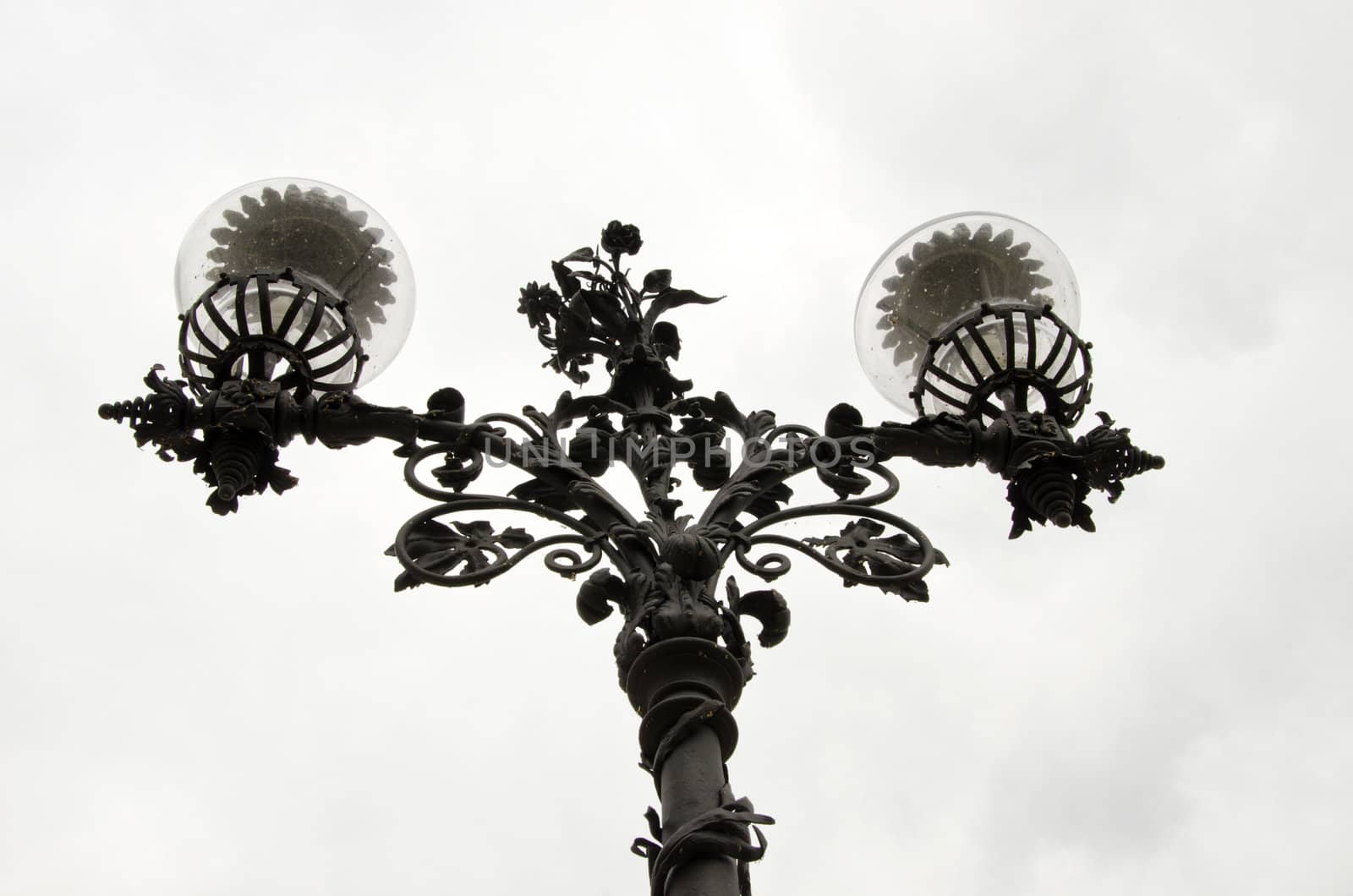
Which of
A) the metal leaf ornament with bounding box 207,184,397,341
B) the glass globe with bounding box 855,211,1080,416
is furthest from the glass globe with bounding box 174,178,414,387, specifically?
the glass globe with bounding box 855,211,1080,416

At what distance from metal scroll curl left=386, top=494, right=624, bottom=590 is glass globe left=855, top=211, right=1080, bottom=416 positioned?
1.77m

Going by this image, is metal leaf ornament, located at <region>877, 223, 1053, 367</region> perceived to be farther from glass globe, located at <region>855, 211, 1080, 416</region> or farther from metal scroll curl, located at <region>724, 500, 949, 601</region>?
metal scroll curl, located at <region>724, 500, 949, 601</region>

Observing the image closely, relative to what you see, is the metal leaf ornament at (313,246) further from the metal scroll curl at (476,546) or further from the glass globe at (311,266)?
the metal scroll curl at (476,546)

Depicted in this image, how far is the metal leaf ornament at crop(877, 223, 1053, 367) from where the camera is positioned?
542cm

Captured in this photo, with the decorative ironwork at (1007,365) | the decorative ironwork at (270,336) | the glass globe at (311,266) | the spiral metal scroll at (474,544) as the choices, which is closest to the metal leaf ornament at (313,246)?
the glass globe at (311,266)

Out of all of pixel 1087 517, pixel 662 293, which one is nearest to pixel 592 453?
pixel 662 293

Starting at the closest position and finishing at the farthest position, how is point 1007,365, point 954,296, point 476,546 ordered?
point 476,546 < point 1007,365 < point 954,296

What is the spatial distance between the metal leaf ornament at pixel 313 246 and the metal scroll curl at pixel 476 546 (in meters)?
1.25

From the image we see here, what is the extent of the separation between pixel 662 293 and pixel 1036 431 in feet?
5.13

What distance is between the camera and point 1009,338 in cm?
508

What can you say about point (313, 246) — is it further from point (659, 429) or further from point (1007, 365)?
point (1007, 365)

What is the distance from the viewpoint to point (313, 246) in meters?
5.30

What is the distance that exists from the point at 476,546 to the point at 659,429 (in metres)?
0.94

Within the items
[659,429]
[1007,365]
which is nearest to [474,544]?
[659,429]
